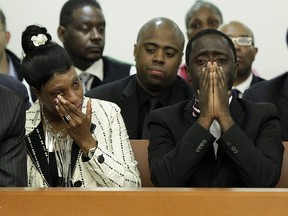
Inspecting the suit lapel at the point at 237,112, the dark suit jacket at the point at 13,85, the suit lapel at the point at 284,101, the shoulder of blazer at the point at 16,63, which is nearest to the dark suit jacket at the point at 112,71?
the shoulder of blazer at the point at 16,63

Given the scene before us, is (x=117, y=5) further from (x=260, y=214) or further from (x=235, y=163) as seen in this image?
(x=260, y=214)

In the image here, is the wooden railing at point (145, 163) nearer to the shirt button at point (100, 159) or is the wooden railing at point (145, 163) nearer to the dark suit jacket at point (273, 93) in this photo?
the shirt button at point (100, 159)

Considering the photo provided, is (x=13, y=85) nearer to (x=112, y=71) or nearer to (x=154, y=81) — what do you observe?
(x=154, y=81)

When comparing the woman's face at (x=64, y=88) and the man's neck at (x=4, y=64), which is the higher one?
the woman's face at (x=64, y=88)

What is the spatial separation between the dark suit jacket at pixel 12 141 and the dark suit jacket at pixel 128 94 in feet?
4.14

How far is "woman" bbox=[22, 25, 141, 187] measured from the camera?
8.39ft

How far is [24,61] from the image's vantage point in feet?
8.92

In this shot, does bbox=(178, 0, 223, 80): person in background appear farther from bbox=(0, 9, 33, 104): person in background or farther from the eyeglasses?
bbox=(0, 9, 33, 104): person in background

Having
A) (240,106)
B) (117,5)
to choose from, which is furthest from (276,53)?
(240,106)

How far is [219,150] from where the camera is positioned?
2.57 m

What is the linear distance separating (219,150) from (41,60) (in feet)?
2.32

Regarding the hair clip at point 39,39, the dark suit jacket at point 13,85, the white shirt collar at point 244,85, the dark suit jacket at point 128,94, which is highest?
the hair clip at point 39,39

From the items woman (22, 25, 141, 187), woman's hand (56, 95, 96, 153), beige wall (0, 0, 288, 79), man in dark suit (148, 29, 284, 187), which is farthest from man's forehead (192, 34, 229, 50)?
beige wall (0, 0, 288, 79)

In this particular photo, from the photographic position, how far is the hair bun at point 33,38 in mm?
2717
